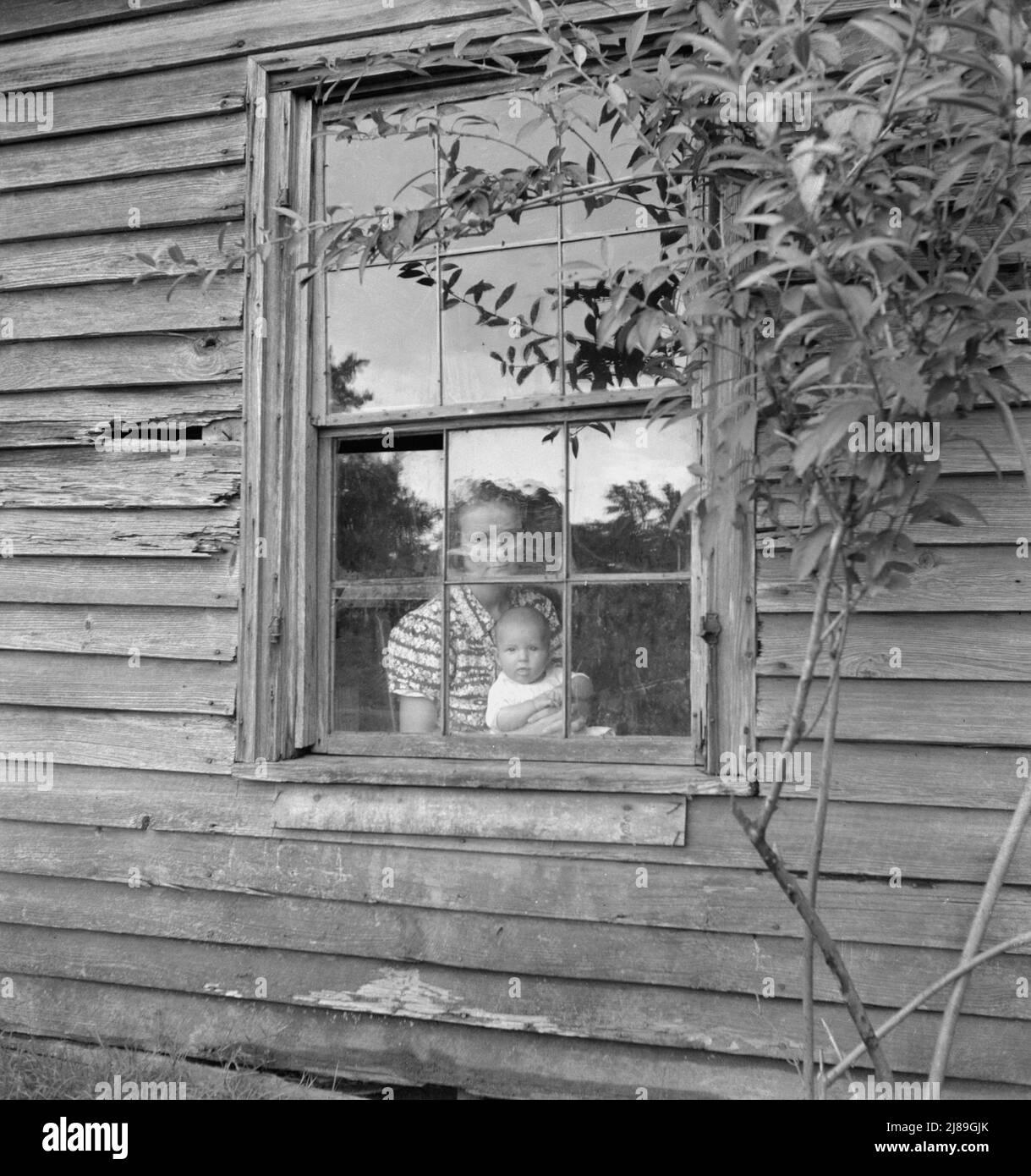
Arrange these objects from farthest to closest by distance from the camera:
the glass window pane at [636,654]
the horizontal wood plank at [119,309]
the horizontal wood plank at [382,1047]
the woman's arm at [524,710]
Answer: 1. the horizontal wood plank at [119,309]
2. the woman's arm at [524,710]
3. the glass window pane at [636,654]
4. the horizontal wood plank at [382,1047]

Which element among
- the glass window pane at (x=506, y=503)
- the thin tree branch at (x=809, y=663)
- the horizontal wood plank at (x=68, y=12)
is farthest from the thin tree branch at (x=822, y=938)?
the horizontal wood plank at (x=68, y=12)

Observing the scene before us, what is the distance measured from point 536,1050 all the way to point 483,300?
6.55 feet

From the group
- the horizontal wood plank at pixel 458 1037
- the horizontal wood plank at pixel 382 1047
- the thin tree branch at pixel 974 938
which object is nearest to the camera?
the thin tree branch at pixel 974 938

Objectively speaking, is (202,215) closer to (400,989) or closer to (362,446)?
(362,446)

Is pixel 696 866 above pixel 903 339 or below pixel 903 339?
below

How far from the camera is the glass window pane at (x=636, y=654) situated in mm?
2799

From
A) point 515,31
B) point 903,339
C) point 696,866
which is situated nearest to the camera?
point 903,339

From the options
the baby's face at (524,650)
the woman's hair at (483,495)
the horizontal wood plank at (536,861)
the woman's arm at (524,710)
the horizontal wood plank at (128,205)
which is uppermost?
the horizontal wood plank at (128,205)

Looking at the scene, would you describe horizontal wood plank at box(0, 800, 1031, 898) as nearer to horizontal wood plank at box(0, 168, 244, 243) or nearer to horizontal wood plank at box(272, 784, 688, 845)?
horizontal wood plank at box(272, 784, 688, 845)

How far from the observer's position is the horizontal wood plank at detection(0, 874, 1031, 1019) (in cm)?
256

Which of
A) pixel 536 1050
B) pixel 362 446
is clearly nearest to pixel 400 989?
pixel 536 1050

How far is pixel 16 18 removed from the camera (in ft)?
11.1

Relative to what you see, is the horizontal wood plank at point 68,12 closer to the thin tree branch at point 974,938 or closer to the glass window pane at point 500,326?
the glass window pane at point 500,326

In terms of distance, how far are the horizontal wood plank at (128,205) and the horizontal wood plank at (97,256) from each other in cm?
2
